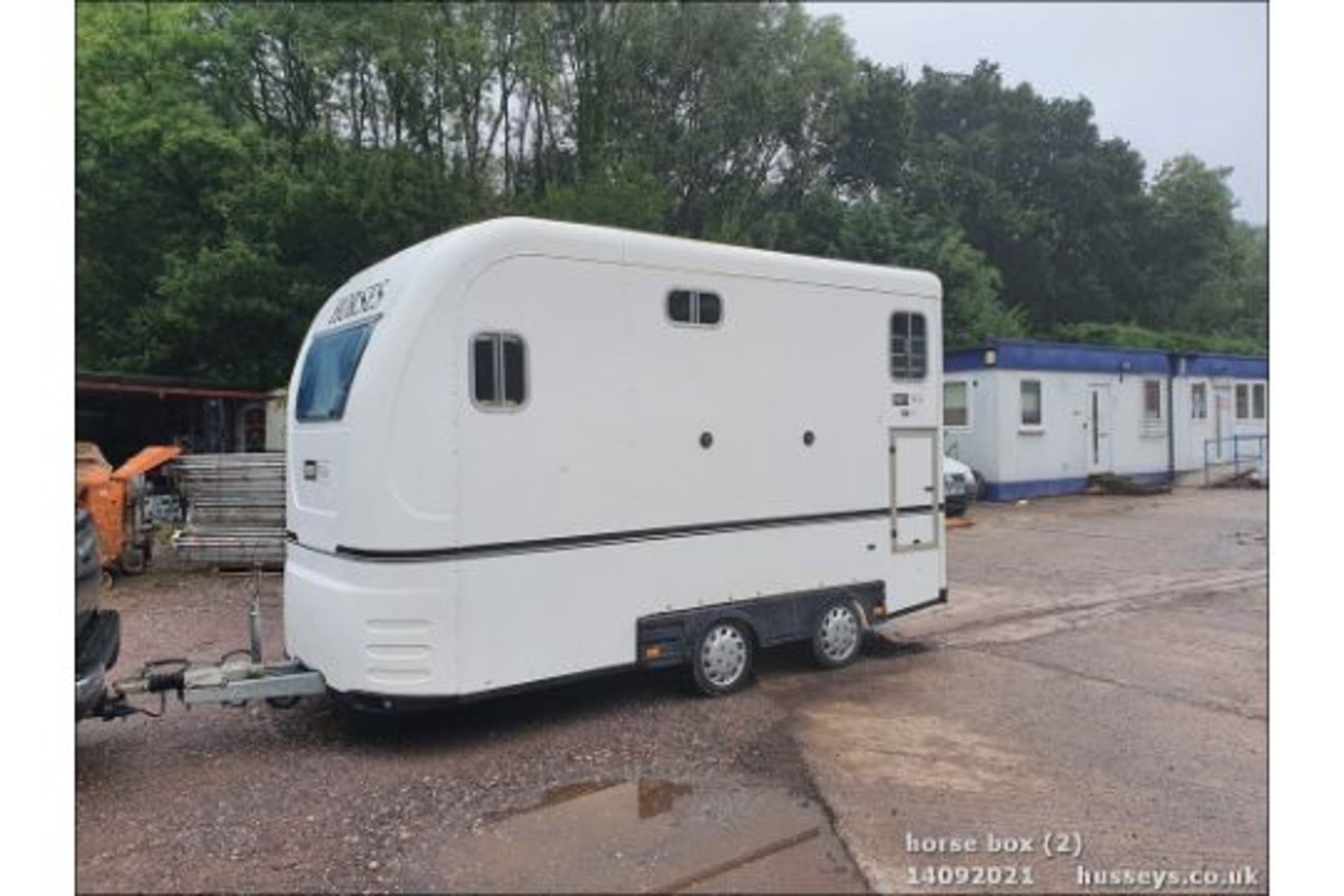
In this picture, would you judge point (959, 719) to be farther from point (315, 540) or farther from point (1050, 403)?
point (1050, 403)

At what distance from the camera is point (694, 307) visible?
6137 mm

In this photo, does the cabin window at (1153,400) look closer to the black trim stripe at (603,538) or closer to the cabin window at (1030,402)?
the cabin window at (1030,402)

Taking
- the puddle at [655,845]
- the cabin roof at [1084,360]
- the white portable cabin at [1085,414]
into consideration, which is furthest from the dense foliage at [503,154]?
the puddle at [655,845]

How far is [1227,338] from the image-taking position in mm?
37469

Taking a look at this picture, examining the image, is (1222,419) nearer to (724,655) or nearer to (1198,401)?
(1198,401)

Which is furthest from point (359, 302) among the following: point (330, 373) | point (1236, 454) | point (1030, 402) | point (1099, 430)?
point (1236, 454)

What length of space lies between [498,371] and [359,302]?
108cm

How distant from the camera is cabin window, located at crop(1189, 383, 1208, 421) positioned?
2241cm

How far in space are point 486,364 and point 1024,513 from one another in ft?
46.5

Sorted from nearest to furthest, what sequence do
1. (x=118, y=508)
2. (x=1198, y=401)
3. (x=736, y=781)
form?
(x=736, y=781) → (x=118, y=508) → (x=1198, y=401)

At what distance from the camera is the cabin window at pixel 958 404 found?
19031 millimetres

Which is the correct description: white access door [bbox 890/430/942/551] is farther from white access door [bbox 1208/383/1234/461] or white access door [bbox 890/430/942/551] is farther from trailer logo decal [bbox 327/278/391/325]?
white access door [bbox 1208/383/1234/461]

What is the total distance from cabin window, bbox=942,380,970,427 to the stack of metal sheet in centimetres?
1261
